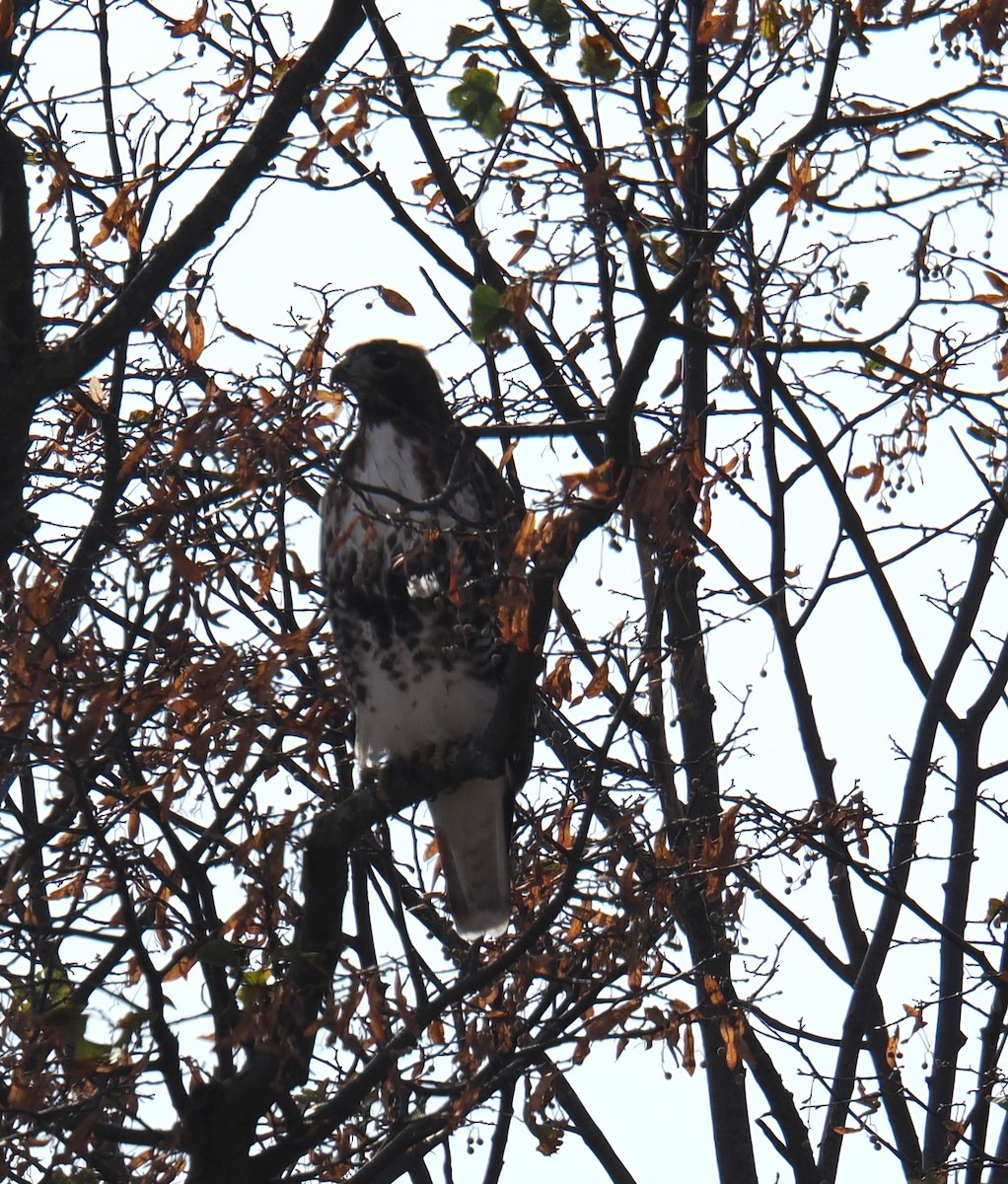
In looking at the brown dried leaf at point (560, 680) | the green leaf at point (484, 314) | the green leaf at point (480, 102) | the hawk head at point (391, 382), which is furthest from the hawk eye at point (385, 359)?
the green leaf at point (484, 314)

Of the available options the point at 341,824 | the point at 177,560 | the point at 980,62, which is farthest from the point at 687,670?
the point at 177,560

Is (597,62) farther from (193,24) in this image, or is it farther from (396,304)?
(193,24)

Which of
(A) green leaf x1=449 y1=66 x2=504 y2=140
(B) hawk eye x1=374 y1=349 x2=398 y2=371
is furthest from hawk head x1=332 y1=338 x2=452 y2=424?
(A) green leaf x1=449 y1=66 x2=504 y2=140

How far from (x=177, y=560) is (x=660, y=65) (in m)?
1.87

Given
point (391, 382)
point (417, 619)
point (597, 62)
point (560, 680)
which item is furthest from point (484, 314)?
point (391, 382)

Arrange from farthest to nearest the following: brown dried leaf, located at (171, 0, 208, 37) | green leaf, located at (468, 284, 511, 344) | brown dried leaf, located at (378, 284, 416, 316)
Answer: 1. brown dried leaf, located at (171, 0, 208, 37)
2. brown dried leaf, located at (378, 284, 416, 316)
3. green leaf, located at (468, 284, 511, 344)

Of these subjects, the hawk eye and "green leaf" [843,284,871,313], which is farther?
the hawk eye

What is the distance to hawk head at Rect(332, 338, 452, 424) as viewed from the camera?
179 inches

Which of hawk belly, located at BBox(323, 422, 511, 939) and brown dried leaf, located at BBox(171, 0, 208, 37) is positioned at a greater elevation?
brown dried leaf, located at BBox(171, 0, 208, 37)

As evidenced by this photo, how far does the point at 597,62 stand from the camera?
113 inches

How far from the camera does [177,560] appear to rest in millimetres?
2754

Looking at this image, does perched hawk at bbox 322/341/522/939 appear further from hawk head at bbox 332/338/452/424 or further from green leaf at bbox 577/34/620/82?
green leaf at bbox 577/34/620/82

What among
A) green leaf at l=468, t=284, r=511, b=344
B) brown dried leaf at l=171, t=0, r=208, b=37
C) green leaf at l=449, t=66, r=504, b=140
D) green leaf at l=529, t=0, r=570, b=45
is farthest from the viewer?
brown dried leaf at l=171, t=0, r=208, b=37

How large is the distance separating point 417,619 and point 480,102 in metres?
1.93
